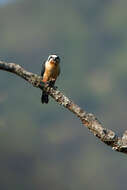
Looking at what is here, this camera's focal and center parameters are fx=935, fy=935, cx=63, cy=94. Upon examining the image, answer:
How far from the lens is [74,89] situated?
190500 millimetres

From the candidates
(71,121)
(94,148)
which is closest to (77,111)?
(94,148)

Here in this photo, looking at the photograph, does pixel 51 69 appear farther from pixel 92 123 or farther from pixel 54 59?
pixel 92 123

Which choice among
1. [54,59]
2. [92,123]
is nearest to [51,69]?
[54,59]

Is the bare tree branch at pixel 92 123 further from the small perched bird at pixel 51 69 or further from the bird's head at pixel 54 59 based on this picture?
the bird's head at pixel 54 59

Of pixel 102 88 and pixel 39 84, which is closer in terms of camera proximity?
pixel 39 84

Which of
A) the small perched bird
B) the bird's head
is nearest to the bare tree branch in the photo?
the small perched bird

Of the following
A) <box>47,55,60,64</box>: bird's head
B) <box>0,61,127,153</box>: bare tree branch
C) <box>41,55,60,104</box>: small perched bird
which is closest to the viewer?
<box>0,61,127,153</box>: bare tree branch

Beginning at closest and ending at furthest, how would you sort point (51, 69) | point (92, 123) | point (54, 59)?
1. point (92, 123)
2. point (51, 69)
3. point (54, 59)

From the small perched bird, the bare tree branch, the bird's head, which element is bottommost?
the bare tree branch

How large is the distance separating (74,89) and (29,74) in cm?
17821

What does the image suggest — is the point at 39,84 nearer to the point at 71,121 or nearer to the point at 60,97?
the point at 60,97

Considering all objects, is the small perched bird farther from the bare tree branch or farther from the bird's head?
the bare tree branch

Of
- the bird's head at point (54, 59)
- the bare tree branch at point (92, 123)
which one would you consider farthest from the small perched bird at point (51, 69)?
the bare tree branch at point (92, 123)

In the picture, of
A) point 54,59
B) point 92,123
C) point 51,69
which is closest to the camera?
point 92,123
